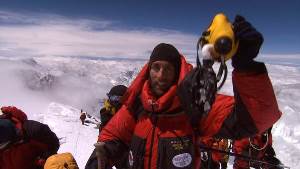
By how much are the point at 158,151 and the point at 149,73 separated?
0.65m

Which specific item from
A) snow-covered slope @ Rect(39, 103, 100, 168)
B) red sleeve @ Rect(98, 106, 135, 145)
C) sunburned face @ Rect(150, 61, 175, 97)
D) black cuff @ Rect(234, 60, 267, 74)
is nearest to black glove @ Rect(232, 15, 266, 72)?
black cuff @ Rect(234, 60, 267, 74)

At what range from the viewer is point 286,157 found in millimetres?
23266

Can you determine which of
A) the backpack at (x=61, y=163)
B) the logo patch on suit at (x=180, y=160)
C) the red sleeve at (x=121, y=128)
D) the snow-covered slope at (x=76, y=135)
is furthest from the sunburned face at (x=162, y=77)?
the snow-covered slope at (x=76, y=135)

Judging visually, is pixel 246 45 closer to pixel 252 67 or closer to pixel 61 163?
pixel 252 67

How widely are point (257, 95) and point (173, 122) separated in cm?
80

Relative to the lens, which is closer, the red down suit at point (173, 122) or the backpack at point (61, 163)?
the red down suit at point (173, 122)

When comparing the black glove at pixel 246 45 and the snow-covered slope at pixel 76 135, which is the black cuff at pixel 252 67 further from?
the snow-covered slope at pixel 76 135

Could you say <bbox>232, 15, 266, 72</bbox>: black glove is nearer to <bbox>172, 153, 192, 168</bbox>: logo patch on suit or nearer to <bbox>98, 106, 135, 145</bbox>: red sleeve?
<bbox>172, 153, 192, 168</bbox>: logo patch on suit

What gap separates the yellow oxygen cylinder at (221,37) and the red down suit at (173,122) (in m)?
0.30

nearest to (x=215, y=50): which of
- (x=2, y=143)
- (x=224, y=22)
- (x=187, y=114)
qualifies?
(x=224, y=22)

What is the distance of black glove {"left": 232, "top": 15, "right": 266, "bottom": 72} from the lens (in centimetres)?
199

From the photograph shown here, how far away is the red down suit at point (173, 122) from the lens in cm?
224

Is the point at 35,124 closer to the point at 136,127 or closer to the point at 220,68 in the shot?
the point at 136,127

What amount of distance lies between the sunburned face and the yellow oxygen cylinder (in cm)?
97
